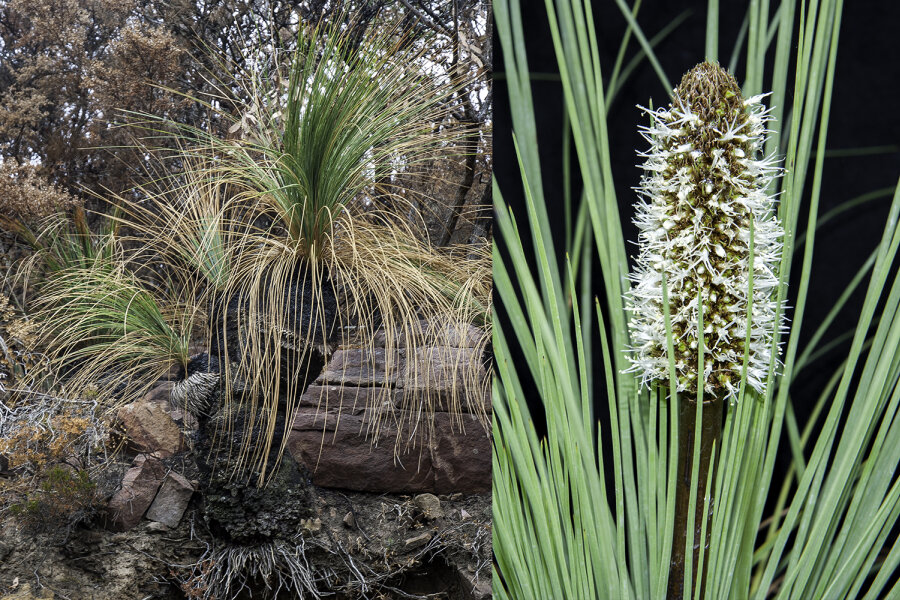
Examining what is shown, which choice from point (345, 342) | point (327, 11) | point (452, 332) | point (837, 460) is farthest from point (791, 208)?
point (327, 11)

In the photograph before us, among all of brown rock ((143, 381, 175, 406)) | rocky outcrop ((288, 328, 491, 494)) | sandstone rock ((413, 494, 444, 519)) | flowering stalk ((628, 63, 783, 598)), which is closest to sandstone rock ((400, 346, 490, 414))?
rocky outcrop ((288, 328, 491, 494))

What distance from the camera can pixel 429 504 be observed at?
1263 mm

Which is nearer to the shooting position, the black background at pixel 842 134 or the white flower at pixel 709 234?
the white flower at pixel 709 234

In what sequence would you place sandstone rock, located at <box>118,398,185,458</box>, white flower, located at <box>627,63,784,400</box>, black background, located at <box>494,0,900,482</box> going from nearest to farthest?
white flower, located at <box>627,63,784,400</box> < black background, located at <box>494,0,900,482</box> < sandstone rock, located at <box>118,398,185,458</box>

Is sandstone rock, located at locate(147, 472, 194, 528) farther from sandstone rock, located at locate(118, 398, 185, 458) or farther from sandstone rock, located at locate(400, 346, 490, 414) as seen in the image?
A: sandstone rock, located at locate(400, 346, 490, 414)

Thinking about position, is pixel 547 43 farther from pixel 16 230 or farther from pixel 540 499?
pixel 16 230

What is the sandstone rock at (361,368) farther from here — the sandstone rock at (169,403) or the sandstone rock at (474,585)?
the sandstone rock at (474,585)

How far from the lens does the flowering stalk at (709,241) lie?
69cm

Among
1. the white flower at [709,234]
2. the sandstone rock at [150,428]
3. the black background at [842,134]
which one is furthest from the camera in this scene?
→ the sandstone rock at [150,428]

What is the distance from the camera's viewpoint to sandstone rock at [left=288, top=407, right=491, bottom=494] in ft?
4.08

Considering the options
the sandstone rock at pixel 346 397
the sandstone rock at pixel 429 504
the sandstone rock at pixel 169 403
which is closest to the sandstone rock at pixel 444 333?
the sandstone rock at pixel 346 397

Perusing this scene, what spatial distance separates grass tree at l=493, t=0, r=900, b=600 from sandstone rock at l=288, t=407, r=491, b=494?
0.78 ft

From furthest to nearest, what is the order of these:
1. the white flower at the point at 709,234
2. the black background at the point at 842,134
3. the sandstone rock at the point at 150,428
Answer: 1. the sandstone rock at the point at 150,428
2. the black background at the point at 842,134
3. the white flower at the point at 709,234

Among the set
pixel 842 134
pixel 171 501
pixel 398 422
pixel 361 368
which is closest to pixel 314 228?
pixel 361 368
